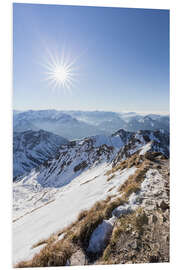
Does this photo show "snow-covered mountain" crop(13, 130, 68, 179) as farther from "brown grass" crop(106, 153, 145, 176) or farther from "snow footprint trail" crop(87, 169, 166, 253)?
"snow footprint trail" crop(87, 169, 166, 253)

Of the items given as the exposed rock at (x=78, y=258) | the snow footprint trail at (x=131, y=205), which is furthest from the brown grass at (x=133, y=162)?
the exposed rock at (x=78, y=258)

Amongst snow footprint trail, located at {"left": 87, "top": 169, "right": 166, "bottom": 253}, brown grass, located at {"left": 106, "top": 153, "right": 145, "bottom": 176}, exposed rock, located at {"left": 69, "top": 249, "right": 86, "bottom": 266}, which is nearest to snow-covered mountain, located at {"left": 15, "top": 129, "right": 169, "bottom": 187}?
brown grass, located at {"left": 106, "top": 153, "right": 145, "bottom": 176}

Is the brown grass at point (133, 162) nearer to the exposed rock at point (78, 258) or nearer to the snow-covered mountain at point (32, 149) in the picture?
the exposed rock at point (78, 258)

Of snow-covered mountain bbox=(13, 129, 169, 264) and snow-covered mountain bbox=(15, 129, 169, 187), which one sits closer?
snow-covered mountain bbox=(13, 129, 169, 264)

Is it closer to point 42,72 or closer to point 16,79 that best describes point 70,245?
point 16,79
